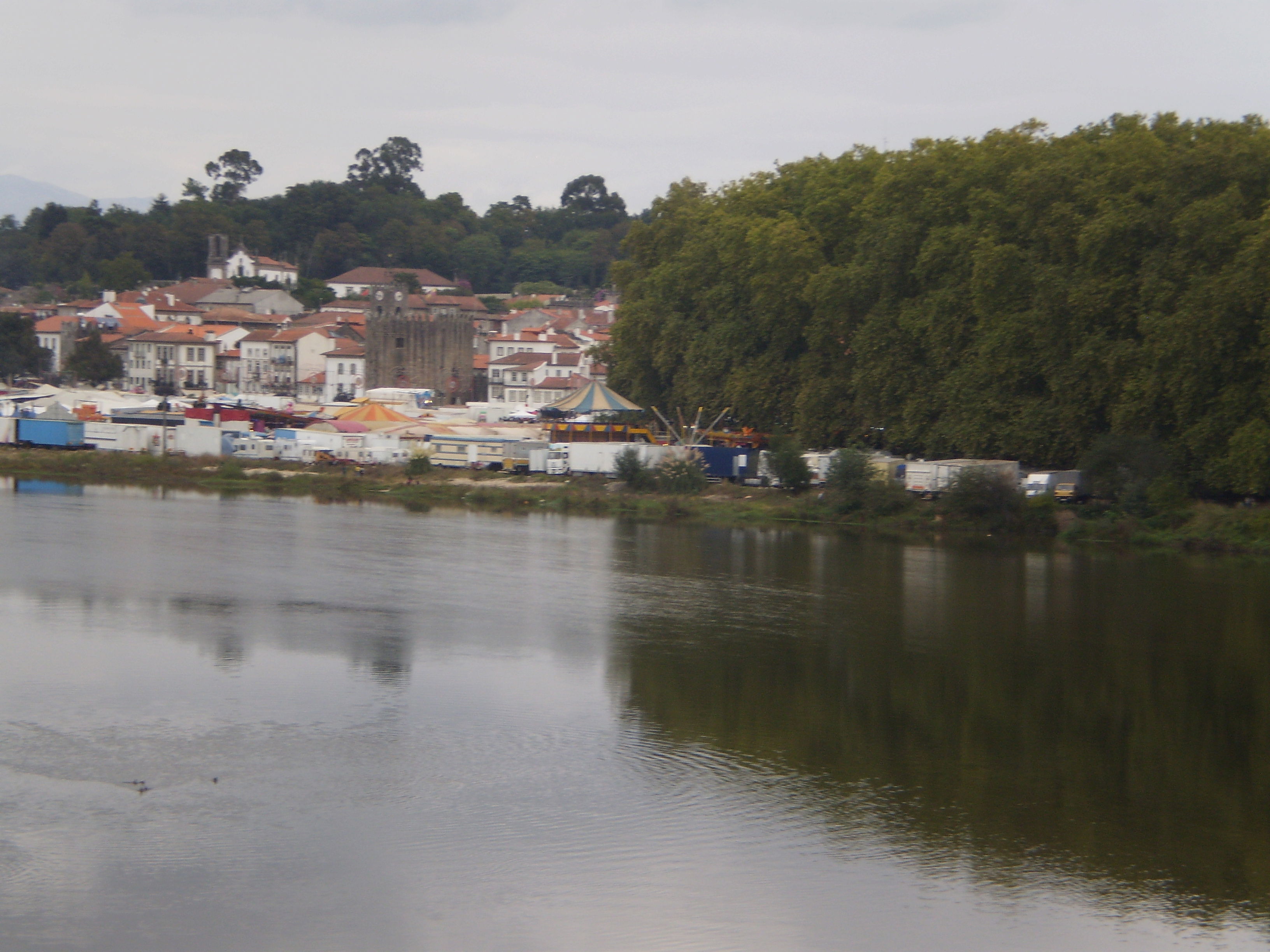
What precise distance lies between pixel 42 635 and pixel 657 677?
8.24 meters

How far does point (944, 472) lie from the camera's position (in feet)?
123

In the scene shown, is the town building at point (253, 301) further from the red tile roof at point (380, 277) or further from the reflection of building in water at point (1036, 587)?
the reflection of building in water at point (1036, 587)

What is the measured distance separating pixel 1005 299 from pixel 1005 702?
22.6 metres

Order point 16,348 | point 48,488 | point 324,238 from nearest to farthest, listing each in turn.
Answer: point 48,488
point 16,348
point 324,238

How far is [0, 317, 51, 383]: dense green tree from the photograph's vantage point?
75.5 meters

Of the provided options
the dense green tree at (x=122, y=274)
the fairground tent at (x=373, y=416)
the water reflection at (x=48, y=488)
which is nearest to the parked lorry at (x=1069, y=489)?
the fairground tent at (x=373, y=416)

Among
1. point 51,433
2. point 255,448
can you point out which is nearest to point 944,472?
point 255,448

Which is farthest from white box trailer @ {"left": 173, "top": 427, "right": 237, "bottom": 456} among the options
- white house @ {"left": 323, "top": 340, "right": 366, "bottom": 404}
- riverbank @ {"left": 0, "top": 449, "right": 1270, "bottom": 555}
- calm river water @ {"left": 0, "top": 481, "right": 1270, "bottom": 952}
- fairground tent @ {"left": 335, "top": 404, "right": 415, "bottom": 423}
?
white house @ {"left": 323, "top": 340, "right": 366, "bottom": 404}

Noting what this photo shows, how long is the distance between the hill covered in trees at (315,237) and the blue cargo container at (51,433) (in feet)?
209

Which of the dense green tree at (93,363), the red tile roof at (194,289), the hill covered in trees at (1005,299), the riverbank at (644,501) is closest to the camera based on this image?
the hill covered in trees at (1005,299)

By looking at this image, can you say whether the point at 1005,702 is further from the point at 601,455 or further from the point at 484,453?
the point at 484,453

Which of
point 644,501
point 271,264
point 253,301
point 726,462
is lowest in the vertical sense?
point 644,501

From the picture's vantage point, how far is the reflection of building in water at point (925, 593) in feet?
69.5

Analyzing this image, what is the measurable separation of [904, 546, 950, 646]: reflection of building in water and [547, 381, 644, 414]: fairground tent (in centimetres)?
2079
